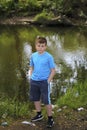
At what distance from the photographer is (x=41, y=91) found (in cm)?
627

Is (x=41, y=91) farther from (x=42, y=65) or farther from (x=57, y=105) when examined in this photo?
(x=57, y=105)

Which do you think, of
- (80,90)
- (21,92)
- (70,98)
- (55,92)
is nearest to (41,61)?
(70,98)

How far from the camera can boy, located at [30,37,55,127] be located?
613cm

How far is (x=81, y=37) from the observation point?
29.4 meters

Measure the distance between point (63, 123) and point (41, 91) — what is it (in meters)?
0.68

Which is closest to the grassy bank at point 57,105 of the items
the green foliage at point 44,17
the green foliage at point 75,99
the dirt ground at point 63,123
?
the green foliage at point 75,99

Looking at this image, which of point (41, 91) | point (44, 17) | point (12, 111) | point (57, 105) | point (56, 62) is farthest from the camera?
point (44, 17)

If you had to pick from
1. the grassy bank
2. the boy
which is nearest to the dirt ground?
the boy

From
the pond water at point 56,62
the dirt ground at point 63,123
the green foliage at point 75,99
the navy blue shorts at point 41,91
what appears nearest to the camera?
the dirt ground at point 63,123

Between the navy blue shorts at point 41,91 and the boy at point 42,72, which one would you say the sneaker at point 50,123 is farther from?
the navy blue shorts at point 41,91

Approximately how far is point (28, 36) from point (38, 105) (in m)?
25.0

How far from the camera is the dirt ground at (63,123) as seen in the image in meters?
6.11

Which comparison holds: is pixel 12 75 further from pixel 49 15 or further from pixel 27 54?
pixel 49 15

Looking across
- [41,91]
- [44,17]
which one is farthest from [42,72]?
[44,17]
